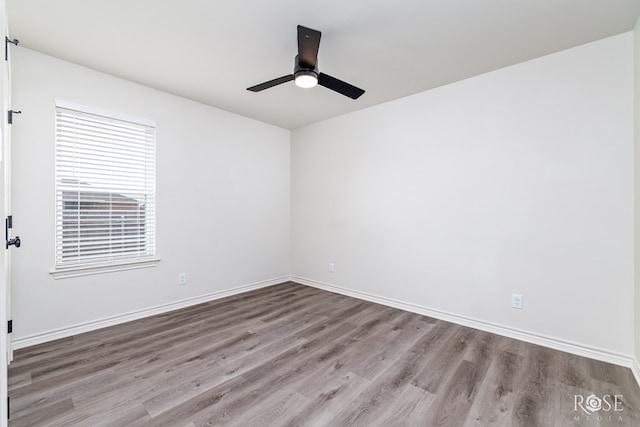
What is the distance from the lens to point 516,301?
2.67 meters

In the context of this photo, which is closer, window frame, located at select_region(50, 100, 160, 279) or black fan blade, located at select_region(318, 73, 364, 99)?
black fan blade, located at select_region(318, 73, 364, 99)

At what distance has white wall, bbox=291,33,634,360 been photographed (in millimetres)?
2271

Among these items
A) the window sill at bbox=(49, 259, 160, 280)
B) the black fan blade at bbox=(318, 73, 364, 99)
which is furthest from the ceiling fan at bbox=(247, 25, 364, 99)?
the window sill at bbox=(49, 259, 160, 280)

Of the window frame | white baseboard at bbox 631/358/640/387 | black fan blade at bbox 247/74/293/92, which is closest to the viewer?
white baseboard at bbox 631/358/640/387

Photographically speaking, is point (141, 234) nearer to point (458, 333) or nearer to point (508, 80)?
point (458, 333)

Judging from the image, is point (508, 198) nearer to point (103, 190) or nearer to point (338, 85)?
point (338, 85)

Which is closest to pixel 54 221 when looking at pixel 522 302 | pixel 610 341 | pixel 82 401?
pixel 82 401

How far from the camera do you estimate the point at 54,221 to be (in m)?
2.59

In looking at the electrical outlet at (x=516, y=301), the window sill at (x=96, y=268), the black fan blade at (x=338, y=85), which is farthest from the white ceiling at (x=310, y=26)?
the electrical outlet at (x=516, y=301)

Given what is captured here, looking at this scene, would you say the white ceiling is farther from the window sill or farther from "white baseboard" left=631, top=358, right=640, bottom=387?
"white baseboard" left=631, top=358, right=640, bottom=387

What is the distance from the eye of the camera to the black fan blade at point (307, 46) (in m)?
1.89

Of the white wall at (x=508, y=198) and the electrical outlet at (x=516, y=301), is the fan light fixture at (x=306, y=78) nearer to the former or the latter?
the white wall at (x=508, y=198)

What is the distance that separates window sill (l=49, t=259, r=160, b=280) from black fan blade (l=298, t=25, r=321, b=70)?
261 cm

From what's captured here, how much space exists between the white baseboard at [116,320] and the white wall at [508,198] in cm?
165
